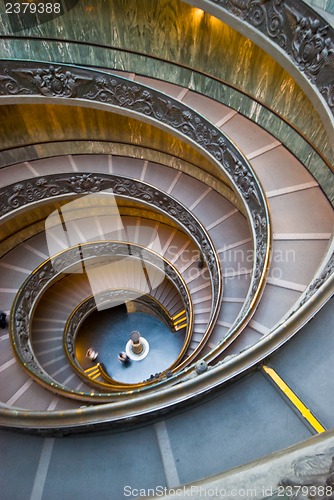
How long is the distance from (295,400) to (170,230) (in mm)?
9544

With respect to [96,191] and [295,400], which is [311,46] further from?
[96,191]

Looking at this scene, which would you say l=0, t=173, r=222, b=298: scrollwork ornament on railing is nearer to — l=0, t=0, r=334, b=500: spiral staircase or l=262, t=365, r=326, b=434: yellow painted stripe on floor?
l=0, t=0, r=334, b=500: spiral staircase

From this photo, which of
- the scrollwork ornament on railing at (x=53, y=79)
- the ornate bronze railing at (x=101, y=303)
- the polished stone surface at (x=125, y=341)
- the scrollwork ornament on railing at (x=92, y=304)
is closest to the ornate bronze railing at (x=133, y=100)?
the scrollwork ornament on railing at (x=53, y=79)

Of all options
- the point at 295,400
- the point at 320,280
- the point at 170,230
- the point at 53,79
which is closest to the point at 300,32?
the point at 320,280

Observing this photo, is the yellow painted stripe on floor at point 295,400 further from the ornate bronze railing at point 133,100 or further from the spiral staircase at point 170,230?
the ornate bronze railing at point 133,100

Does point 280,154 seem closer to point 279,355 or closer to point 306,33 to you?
point 306,33

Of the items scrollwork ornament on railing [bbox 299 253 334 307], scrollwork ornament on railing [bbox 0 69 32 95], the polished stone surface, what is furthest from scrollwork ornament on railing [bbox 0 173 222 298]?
the polished stone surface

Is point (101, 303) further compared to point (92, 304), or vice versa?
point (101, 303)

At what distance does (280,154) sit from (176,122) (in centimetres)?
255

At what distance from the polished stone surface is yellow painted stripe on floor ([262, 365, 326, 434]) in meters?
10.8

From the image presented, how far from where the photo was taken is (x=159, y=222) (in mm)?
12039

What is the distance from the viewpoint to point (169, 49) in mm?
7703

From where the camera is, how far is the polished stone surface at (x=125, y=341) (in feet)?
42.5

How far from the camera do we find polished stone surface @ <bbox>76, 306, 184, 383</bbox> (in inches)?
510
